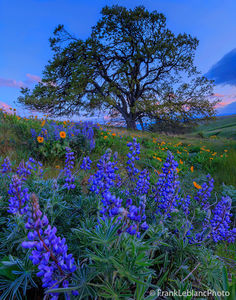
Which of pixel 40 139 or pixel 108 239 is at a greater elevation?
pixel 40 139

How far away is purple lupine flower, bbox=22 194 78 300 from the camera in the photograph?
736mm

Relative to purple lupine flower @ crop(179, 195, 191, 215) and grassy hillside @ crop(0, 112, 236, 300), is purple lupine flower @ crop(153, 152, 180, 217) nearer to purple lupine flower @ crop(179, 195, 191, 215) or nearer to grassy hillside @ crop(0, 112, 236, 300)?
grassy hillside @ crop(0, 112, 236, 300)

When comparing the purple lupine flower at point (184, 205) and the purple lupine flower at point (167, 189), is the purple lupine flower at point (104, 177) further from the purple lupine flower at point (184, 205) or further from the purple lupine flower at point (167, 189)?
the purple lupine flower at point (184, 205)

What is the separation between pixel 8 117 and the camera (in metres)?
6.18

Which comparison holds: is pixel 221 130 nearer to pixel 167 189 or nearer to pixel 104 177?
pixel 167 189

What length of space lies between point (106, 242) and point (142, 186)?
1.07m

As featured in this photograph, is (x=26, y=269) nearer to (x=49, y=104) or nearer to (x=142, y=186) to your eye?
(x=142, y=186)

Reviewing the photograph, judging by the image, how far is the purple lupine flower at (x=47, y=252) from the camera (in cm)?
74

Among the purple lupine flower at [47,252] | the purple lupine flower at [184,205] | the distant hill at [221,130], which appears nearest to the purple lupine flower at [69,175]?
the purple lupine flower at [47,252]

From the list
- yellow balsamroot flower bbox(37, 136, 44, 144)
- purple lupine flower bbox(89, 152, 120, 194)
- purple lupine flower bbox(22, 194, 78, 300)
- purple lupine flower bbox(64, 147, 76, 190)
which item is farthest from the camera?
yellow balsamroot flower bbox(37, 136, 44, 144)

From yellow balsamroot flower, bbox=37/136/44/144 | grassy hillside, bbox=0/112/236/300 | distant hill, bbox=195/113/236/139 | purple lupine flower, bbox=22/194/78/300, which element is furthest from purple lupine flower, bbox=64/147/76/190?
distant hill, bbox=195/113/236/139

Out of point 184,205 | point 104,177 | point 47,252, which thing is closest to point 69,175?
point 104,177

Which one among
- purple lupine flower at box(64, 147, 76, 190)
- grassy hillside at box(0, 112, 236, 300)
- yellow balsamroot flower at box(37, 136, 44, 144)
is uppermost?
yellow balsamroot flower at box(37, 136, 44, 144)

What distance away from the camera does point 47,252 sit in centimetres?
78
